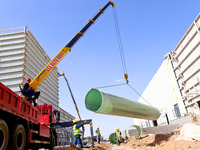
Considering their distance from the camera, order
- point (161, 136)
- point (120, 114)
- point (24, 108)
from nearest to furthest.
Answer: point (24, 108), point (120, 114), point (161, 136)

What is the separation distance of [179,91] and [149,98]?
9.51 meters

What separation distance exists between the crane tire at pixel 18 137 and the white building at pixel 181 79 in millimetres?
9856

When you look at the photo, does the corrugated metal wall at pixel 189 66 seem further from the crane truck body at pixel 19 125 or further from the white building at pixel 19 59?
the white building at pixel 19 59

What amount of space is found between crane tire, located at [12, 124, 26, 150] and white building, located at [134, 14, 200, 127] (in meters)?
9.86

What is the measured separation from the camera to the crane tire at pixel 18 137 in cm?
448

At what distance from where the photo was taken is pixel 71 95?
23.4 metres

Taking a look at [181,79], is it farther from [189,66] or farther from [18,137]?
[18,137]

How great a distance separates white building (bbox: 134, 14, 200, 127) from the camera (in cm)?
1102

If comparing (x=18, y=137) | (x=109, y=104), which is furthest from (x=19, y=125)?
(x=109, y=104)

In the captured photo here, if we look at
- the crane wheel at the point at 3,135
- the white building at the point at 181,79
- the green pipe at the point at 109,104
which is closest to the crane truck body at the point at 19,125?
the crane wheel at the point at 3,135

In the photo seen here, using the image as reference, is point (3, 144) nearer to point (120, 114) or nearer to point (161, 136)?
point (120, 114)

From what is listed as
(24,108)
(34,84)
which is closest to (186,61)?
(34,84)

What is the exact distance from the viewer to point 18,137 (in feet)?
15.9

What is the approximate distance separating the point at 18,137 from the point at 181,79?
11.9m
